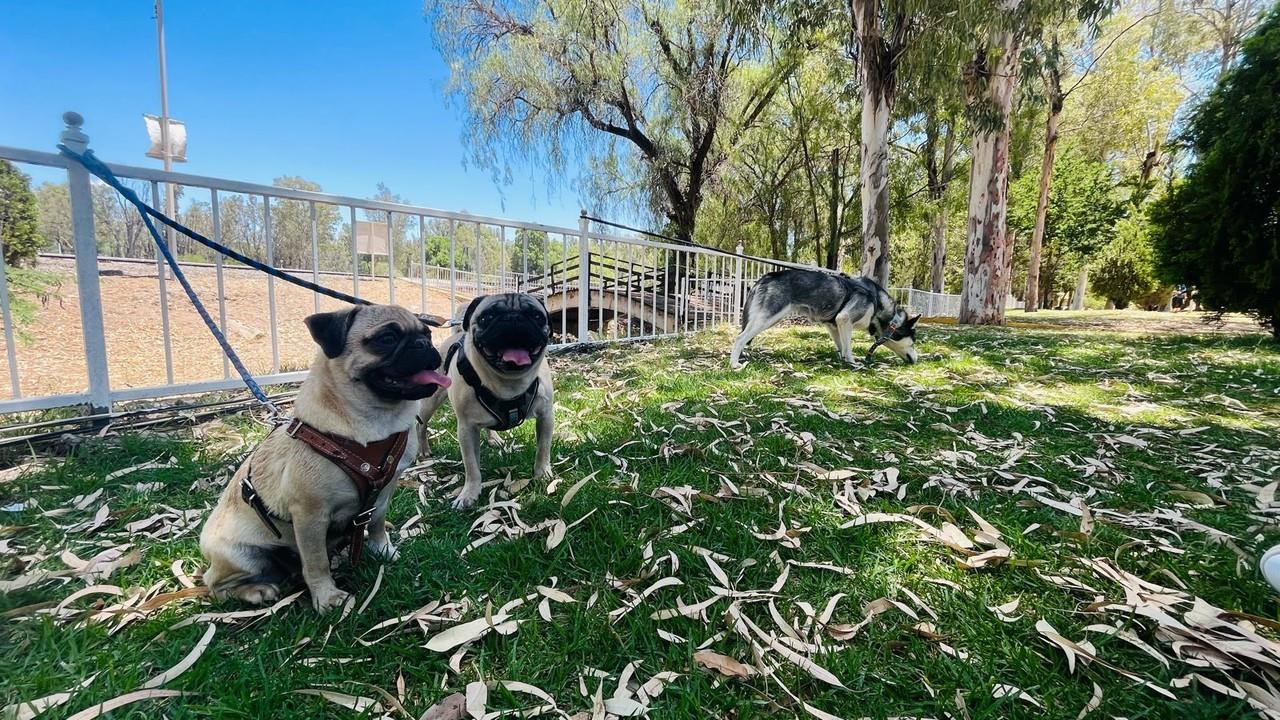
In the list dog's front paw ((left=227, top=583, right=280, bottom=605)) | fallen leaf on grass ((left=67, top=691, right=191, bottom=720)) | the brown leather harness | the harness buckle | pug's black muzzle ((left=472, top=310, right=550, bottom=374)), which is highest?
pug's black muzzle ((left=472, top=310, right=550, bottom=374))

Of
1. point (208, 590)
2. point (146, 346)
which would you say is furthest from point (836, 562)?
point (146, 346)

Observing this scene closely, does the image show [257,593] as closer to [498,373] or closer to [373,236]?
[498,373]

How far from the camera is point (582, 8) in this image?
13125mm

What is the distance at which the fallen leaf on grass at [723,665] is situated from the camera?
136 cm

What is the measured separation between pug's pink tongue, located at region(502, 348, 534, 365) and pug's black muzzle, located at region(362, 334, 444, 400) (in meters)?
0.64

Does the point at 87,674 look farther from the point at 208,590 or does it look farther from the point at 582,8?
the point at 582,8

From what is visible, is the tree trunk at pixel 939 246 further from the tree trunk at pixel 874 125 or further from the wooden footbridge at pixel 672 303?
the wooden footbridge at pixel 672 303

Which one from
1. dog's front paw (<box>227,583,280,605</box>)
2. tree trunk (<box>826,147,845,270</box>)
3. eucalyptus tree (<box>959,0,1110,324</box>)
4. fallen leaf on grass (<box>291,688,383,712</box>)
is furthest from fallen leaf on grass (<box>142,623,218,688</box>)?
tree trunk (<box>826,147,845,270</box>)

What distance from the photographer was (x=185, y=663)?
140cm

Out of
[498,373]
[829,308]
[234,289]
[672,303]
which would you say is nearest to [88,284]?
[498,373]

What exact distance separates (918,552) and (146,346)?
45.3 feet

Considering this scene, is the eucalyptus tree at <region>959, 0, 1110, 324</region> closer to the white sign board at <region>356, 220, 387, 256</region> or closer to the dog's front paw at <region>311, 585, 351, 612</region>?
the white sign board at <region>356, 220, 387, 256</region>

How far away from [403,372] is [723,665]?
1295mm

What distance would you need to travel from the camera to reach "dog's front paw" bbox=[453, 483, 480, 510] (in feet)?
8.02
